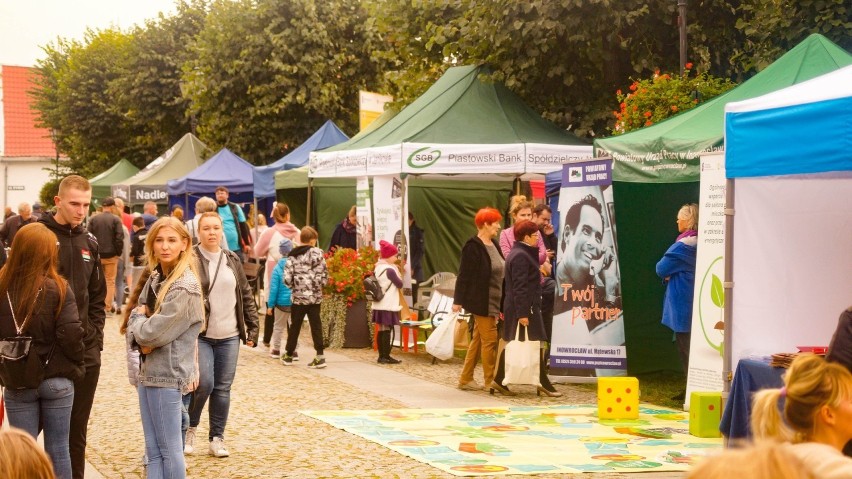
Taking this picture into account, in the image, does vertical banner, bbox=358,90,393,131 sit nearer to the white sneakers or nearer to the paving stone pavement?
the paving stone pavement

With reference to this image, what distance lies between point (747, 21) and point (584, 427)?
10264 mm

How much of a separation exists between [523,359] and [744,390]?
4.83 m

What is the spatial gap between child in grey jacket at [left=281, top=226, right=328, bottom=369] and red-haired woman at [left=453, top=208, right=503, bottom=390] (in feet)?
7.65

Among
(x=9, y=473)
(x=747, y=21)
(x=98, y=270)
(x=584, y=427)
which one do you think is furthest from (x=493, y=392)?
(x=9, y=473)

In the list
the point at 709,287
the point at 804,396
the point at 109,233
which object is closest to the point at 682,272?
the point at 709,287

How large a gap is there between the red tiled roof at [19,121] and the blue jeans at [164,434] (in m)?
88.3

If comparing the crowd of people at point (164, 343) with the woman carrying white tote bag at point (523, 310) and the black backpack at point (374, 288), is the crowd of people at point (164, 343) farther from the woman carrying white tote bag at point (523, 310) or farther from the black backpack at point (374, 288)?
the black backpack at point (374, 288)

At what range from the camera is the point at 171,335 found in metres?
6.94

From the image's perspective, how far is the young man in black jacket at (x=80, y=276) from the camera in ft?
23.9

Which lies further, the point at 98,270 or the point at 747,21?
the point at 747,21

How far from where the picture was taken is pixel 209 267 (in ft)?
29.0

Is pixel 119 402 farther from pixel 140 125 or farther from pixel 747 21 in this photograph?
pixel 140 125

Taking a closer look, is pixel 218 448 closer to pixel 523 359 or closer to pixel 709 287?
pixel 523 359

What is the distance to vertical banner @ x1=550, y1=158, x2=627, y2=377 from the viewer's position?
13422mm
